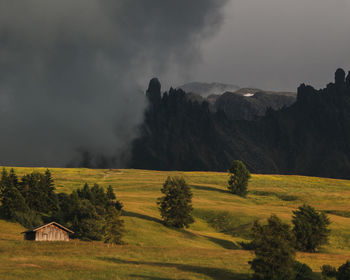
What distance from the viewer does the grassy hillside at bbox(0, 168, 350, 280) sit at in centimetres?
3844

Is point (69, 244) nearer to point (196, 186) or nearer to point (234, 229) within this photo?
point (234, 229)

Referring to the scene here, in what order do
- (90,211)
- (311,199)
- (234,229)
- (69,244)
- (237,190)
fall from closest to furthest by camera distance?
(69,244) → (90,211) → (234,229) → (311,199) → (237,190)

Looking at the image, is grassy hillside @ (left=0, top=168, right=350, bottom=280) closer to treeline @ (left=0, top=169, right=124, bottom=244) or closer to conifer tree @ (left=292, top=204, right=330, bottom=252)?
conifer tree @ (left=292, top=204, right=330, bottom=252)

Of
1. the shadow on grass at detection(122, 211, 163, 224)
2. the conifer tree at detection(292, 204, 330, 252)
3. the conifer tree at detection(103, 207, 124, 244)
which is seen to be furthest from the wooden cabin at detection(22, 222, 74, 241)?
the conifer tree at detection(292, 204, 330, 252)

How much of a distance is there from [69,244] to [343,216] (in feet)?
204

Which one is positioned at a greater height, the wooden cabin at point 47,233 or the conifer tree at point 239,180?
the conifer tree at point 239,180

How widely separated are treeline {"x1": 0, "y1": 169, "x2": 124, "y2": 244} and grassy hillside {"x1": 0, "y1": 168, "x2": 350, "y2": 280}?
10.1 feet

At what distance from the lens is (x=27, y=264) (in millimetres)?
37969

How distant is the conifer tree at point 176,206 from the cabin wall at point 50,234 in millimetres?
21737

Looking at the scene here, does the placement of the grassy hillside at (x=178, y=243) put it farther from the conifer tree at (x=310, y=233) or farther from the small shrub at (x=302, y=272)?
the small shrub at (x=302, y=272)

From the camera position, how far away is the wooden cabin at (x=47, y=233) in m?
56.5

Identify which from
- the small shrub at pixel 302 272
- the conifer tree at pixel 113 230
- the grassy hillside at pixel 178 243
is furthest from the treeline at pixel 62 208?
the small shrub at pixel 302 272

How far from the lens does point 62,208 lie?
72438 millimetres

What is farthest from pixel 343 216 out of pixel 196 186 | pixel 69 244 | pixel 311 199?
pixel 69 244
